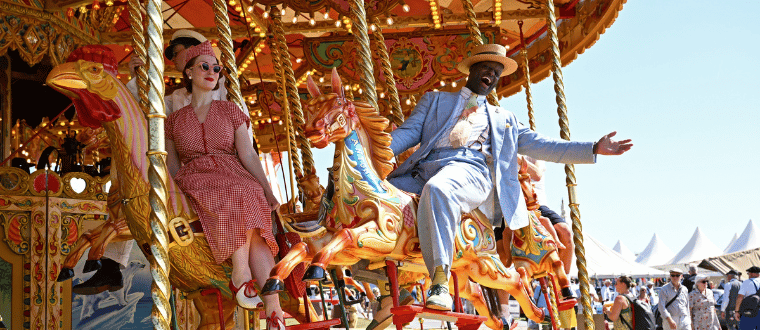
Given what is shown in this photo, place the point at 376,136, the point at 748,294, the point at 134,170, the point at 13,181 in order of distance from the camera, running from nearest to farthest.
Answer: the point at 134,170
the point at 376,136
the point at 13,181
the point at 748,294

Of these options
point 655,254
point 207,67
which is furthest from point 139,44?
point 655,254

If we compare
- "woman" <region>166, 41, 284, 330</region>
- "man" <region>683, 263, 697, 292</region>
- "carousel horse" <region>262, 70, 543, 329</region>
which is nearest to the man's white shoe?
"carousel horse" <region>262, 70, 543, 329</region>

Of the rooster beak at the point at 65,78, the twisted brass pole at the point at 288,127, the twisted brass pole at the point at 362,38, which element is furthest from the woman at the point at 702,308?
the rooster beak at the point at 65,78

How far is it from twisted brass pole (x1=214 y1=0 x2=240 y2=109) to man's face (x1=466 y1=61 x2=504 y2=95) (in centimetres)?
155

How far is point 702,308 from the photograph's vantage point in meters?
11.5

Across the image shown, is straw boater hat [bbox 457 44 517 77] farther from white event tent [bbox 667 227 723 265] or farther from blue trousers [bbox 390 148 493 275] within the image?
white event tent [bbox 667 227 723 265]

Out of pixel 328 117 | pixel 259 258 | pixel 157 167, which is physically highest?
pixel 328 117

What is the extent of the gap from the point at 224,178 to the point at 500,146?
6.13ft

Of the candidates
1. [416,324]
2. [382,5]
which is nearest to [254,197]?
[382,5]

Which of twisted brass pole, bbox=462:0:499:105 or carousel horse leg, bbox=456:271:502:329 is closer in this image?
carousel horse leg, bbox=456:271:502:329

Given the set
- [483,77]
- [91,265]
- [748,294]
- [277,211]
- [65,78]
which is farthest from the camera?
[748,294]

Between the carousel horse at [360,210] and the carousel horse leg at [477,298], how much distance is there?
0.49 m

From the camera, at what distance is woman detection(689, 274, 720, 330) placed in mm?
11422

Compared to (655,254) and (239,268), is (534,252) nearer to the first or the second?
(239,268)
